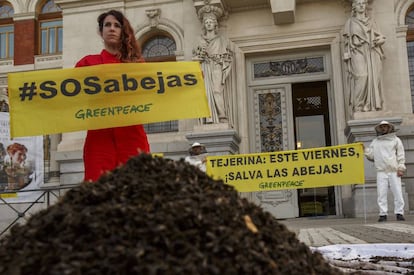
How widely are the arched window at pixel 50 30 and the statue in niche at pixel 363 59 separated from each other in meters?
9.96

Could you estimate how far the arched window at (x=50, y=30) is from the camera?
17875 mm

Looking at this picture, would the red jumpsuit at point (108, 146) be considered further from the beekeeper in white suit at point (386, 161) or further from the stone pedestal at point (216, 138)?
the stone pedestal at point (216, 138)

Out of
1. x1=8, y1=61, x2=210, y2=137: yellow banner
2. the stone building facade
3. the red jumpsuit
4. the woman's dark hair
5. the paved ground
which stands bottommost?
the paved ground

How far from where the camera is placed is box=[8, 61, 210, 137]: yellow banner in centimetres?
461

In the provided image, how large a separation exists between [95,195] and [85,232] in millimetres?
265

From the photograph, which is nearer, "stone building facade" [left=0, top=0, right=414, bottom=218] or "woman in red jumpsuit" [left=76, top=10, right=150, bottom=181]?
"woman in red jumpsuit" [left=76, top=10, right=150, bottom=181]

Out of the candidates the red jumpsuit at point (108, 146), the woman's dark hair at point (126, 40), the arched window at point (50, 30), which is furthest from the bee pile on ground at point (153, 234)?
the arched window at point (50, 30)

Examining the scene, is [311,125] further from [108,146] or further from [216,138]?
[108,146]

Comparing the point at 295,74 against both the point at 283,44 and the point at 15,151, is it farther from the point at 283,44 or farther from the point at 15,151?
the point at 15,151

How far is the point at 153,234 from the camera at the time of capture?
1.89m

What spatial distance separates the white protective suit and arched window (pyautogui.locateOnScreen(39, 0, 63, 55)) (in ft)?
37.4

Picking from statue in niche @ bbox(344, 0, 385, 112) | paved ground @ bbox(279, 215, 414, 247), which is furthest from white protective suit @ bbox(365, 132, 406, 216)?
statue in niche @ bbox(344, 0, 385, 112)

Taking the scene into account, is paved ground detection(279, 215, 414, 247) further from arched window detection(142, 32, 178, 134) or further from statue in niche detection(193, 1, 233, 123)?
arched window detection(142, 32, 178, 134)

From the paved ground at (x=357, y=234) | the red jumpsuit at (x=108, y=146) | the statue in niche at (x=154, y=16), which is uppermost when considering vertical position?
the statue in niche at (x=154, y=16)
